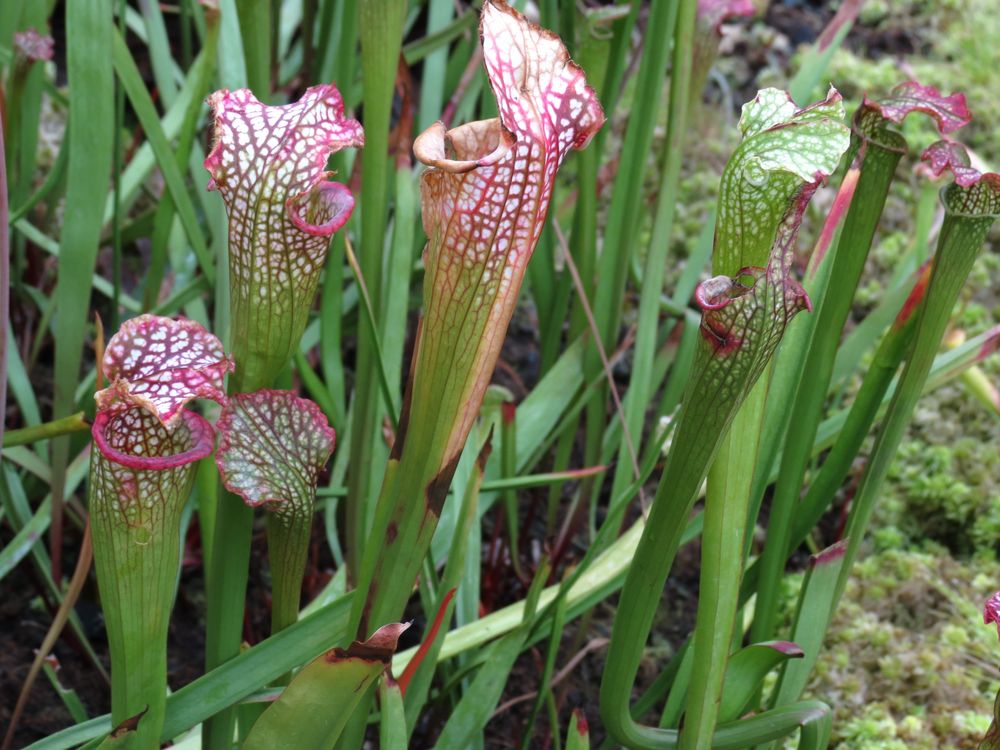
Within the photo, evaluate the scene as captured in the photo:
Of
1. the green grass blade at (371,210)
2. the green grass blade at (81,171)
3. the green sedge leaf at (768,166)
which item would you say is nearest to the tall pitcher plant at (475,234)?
the green sedge leaf at (768,166)

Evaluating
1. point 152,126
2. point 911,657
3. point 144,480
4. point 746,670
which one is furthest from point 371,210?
point 911,657

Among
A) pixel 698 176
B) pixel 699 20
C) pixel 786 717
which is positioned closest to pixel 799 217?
pixel 786 717

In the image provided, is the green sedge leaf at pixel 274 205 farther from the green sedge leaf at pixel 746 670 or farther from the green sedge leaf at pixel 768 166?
the green sedge leaf at pixel 746 670

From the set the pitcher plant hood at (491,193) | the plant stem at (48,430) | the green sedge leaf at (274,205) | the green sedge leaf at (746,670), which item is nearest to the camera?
the pitcher plant hood at (491,193)

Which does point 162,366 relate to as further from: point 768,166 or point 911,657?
point 911,657

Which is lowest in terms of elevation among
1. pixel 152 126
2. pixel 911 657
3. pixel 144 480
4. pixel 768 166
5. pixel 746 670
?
pixel 911 657

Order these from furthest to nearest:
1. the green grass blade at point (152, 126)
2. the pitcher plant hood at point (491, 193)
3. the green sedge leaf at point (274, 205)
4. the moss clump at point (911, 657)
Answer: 1. the moss clump at point (911, 657)
2. the green grass blade at point (152, 126)
3. the green sedge leaf at point (274, 205)
4. the pitcher plant hood at point (491, 193)
